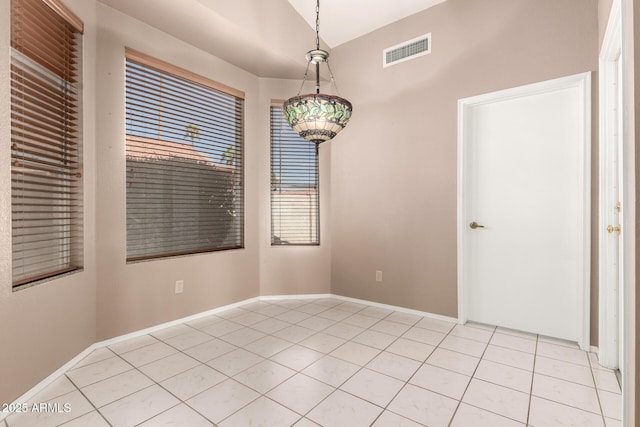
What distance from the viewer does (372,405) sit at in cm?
176

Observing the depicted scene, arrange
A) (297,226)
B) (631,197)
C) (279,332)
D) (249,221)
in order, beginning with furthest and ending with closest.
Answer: (297,226) → (249,221) → (279,332) → (631,197)

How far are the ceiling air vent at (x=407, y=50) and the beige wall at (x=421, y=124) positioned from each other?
0.06 m

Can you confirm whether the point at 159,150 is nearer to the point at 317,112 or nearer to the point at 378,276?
the point at 317,112

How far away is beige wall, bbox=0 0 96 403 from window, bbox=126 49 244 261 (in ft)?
1.08

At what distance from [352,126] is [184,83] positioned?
1.92m

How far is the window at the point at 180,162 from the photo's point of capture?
2742 millimetres

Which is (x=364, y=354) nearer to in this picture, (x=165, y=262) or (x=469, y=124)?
(x=165, y=262)

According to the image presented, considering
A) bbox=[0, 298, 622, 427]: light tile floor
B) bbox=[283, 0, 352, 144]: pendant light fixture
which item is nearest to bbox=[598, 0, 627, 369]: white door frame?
bbox=[0, 298, 622, 427]: light tile floor

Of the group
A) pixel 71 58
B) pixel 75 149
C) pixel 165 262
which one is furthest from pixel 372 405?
pixel 71 58

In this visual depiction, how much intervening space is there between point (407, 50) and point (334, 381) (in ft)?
10.8

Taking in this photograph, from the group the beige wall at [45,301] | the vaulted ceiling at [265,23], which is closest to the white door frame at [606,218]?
the vaulted ceiling at [265,23]

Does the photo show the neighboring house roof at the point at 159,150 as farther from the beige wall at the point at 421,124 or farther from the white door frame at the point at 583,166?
the white door frame at the point at 583,166

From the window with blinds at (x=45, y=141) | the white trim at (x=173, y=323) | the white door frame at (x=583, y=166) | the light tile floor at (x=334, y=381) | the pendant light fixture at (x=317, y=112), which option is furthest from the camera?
the white trim at (x=173, y=323)

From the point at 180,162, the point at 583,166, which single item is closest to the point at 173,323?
the point at 180,162
